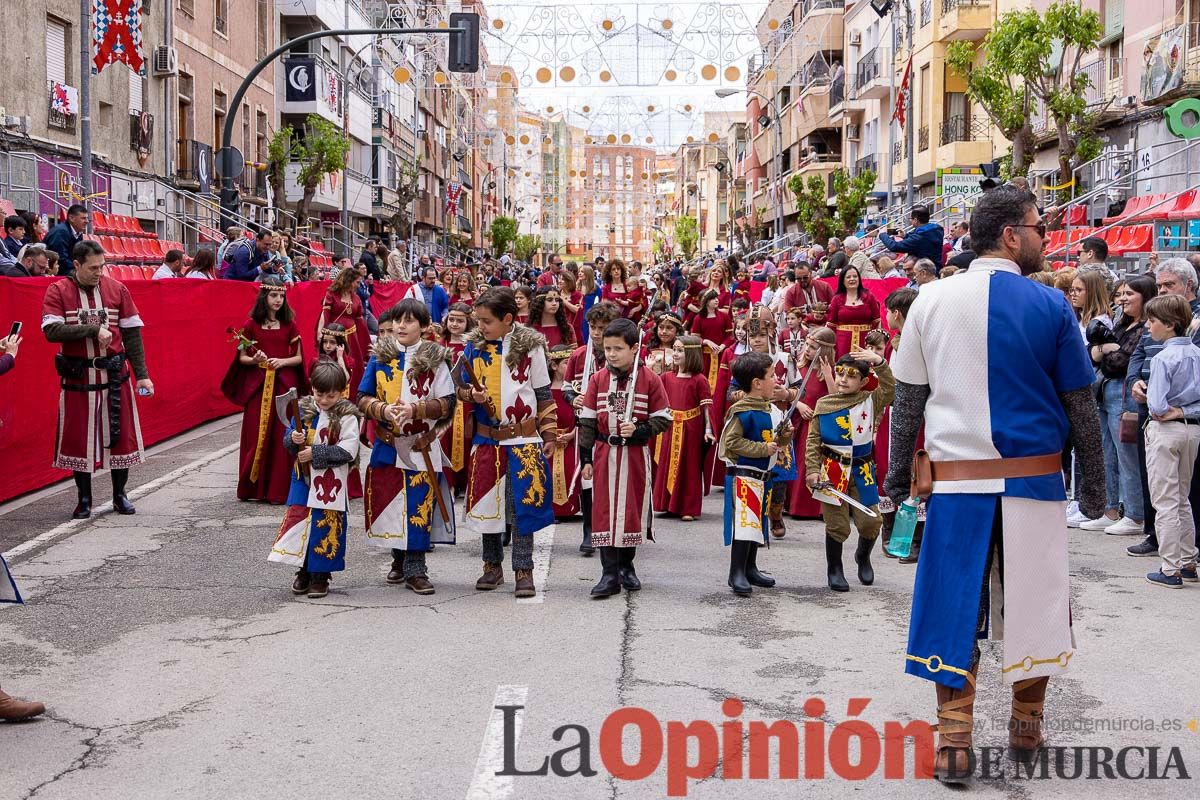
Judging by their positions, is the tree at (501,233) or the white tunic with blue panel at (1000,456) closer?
the white tunic with blue panel at (1000,456)

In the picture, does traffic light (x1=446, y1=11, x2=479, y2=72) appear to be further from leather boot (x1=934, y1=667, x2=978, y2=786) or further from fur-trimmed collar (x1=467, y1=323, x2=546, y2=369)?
leather boot (x1=934, y1=667, x2=978, y2=786)

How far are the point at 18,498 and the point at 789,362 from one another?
6415 millimetres

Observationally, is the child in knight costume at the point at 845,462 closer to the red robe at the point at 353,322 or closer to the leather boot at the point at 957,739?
the leather boot at the point at 957,739

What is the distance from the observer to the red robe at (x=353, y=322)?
13.0 m

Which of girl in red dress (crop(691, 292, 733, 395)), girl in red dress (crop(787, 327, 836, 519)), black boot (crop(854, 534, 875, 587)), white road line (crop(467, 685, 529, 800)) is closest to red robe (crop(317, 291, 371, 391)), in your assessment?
girl in red dress (crop(691, 292, 733, 395))

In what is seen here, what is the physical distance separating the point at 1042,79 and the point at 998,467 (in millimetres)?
23975

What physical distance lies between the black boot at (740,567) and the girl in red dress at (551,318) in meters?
3.73

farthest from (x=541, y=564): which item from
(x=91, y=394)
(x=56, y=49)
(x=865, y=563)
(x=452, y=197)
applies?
(x=452, y=197)

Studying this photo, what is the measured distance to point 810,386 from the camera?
1070 cm

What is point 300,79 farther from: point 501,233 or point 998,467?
point 501,233

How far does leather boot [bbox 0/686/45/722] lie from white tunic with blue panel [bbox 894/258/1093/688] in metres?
3.47

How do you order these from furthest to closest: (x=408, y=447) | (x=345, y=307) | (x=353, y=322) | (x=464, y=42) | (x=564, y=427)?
(x=464, y=42) → (x=353, y=322) → (x=345, y=307) → (x=564, y=427) → (x=408, y=447)

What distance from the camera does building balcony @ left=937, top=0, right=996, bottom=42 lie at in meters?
36.9

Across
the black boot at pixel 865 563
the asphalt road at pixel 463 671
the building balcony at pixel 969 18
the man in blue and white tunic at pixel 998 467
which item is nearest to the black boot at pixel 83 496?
the asphalt road at pixel 463 671
